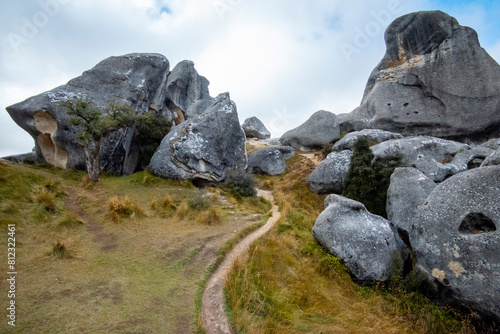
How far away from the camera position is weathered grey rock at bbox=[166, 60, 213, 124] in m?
36.6

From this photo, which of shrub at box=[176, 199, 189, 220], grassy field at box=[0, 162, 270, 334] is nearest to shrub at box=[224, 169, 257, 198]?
grassy field at box=[0, 162, 270, 334]

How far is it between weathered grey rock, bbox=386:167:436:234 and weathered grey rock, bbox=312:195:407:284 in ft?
3.95

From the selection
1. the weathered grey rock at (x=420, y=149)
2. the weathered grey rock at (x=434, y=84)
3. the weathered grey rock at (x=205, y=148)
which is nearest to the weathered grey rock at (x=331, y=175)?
the weathered grey rock at (x=420, y=149)

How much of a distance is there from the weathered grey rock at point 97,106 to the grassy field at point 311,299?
14.9m

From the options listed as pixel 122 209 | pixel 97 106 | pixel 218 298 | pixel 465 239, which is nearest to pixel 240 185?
pixel 122 209

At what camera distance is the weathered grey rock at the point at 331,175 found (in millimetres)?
18750

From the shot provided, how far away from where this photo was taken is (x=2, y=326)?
4430 millimetres

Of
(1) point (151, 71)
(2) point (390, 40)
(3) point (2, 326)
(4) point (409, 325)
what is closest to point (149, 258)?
(3) point (2, 326)

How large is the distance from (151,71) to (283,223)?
781 inches

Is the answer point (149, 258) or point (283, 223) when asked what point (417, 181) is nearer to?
point (283, 223)

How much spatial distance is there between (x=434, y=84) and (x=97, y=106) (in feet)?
101

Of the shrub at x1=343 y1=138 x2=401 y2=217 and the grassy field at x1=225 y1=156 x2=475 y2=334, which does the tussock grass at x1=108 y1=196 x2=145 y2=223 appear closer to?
the grassy field at x1=225 y1=156 x2=475 y2=334

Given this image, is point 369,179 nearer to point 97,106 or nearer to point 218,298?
point 218,298

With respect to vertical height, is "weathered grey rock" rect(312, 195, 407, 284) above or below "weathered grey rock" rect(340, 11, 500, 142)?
below
